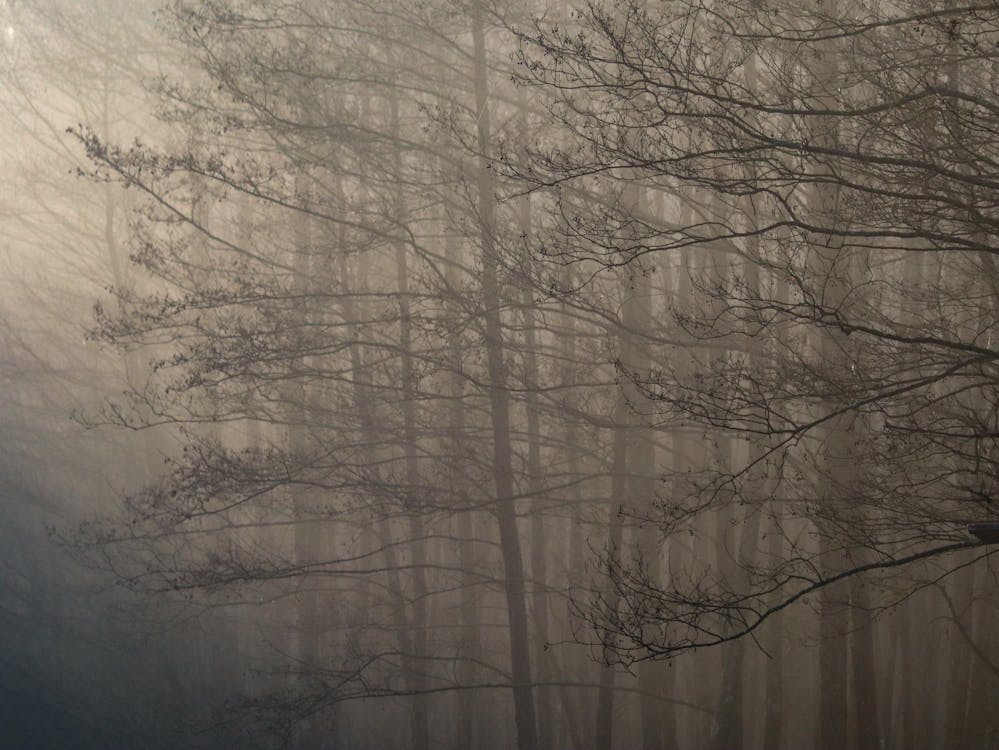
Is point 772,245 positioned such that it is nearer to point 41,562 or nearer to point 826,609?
point 826,609

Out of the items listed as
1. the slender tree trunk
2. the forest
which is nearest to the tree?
the forest

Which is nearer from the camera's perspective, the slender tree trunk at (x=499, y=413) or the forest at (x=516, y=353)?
the forest at (x=516, y=353)

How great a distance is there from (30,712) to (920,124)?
16.0 meters

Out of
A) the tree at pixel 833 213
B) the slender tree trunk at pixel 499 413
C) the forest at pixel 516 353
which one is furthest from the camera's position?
the slender tree trunk at pixel 499 413

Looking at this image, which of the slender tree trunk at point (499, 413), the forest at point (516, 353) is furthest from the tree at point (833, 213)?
the slender tree trunk at point (499, 413)

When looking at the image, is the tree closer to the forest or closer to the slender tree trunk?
the forest

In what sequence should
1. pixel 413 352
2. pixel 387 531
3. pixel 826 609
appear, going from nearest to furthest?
pixel 826 609, pixel 413 352, pixel 387 531

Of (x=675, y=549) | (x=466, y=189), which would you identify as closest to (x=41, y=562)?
(x=675, y=549)

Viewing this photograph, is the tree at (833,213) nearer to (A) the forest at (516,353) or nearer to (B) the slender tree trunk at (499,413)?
(A) the forest at (516,353)

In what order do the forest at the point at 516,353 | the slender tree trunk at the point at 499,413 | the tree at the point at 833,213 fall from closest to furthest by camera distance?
the tree at the point at 833,213
the forest at the point at 516,353
the slender tree trunk at the point at 499,413

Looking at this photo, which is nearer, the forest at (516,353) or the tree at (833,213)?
the tree at (833,213)

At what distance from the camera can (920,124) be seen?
627 centimetres

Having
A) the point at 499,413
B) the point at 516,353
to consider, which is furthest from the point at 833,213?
the point at 516,353

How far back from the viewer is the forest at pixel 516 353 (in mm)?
6926
